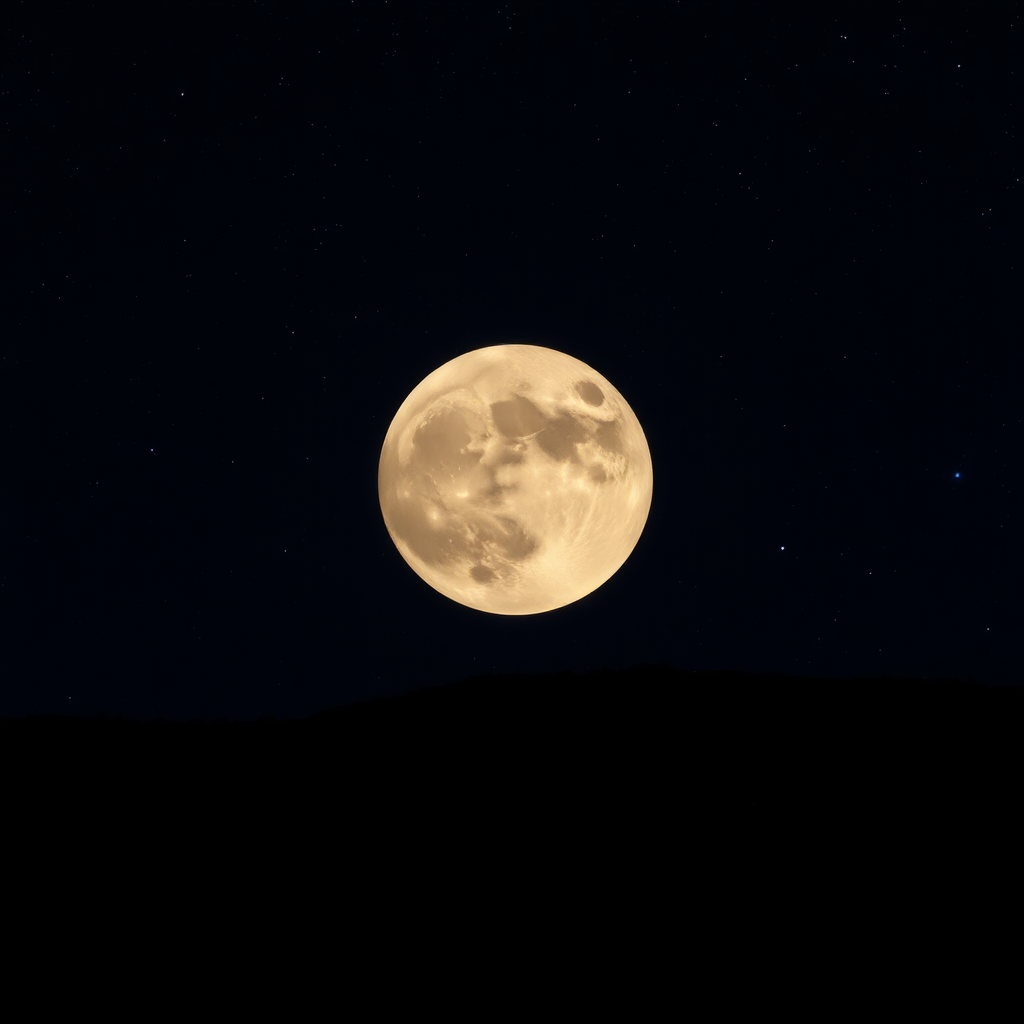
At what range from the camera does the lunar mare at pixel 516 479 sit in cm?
933

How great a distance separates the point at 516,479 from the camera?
9.23 m

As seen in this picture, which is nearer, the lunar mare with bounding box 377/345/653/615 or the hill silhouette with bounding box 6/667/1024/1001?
the hill silhouette with bounding box 6/667/1024/1001

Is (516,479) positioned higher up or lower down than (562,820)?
higher up

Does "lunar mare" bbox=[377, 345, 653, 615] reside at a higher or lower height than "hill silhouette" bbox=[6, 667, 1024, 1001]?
higher

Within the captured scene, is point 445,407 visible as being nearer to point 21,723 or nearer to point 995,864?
point 21,723

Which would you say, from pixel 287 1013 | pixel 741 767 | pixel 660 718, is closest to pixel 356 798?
pixel 287 1013

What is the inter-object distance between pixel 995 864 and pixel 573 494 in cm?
511

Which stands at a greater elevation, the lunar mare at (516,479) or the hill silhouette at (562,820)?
the lunar mare at (516,479)

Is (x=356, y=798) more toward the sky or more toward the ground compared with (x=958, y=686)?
more toward the ground

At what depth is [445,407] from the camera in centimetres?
968

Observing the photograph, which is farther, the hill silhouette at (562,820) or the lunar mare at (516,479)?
the lunar mare at (516,479)

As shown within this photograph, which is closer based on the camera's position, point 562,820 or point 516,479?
point 562,820

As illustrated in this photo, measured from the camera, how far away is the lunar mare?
9328mm

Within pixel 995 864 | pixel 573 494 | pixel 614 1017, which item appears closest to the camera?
pixel 614 1017
